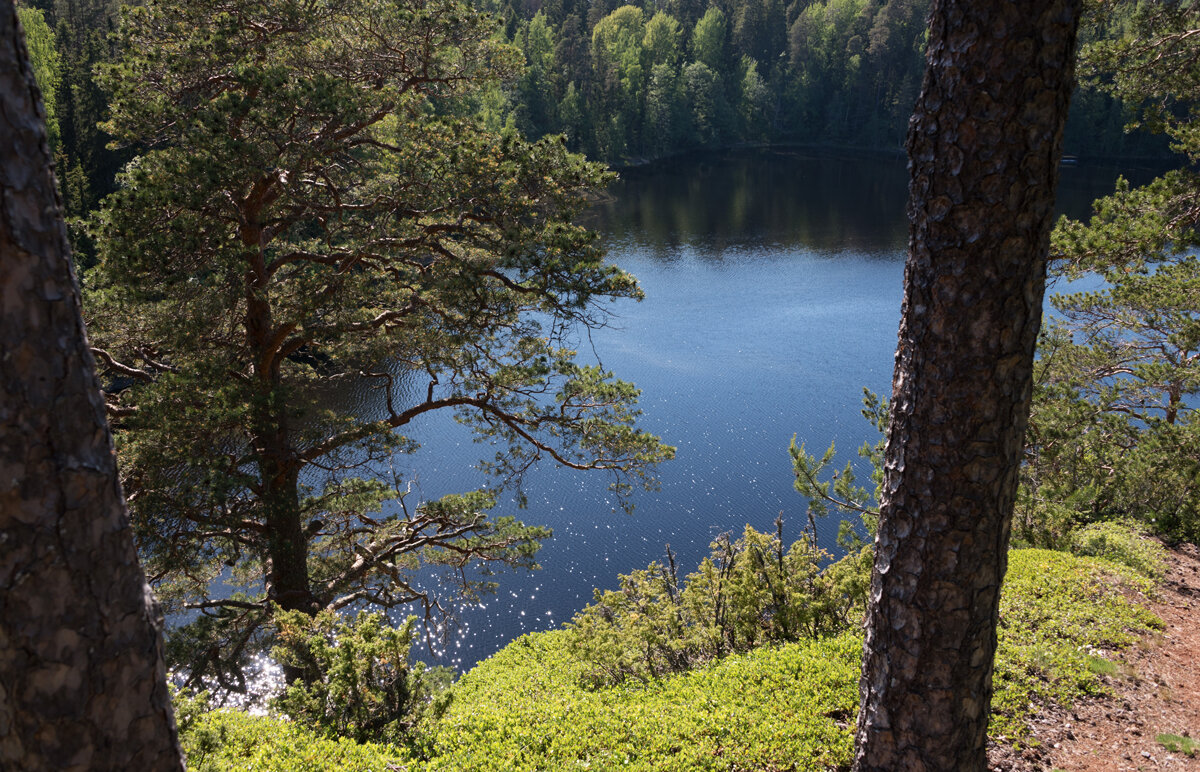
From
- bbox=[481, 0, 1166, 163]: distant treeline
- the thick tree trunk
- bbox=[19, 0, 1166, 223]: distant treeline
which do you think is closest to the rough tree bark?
the thick tree trunk

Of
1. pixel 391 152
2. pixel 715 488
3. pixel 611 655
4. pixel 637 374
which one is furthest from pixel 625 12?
pixel 611 655

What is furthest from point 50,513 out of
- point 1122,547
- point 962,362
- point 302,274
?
point 1122,547

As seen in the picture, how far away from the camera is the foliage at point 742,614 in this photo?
19.4ft

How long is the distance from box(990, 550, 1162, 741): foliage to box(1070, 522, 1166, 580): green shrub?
26 centimetres

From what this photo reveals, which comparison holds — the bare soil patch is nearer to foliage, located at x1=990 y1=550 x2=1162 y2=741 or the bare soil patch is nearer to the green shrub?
foliage, located at x1=990 y1=550 x2=1162 y2=741

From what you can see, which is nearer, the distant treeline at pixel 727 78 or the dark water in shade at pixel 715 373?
the dark water in shade at pixel 715 373

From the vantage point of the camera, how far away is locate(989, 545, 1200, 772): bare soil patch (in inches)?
153

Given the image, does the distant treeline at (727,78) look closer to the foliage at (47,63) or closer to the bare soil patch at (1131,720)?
the foliage at (47,63)

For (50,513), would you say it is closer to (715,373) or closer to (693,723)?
(693,723)

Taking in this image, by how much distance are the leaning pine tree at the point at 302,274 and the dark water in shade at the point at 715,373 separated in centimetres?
251

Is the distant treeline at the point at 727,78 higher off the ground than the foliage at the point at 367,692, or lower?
higher

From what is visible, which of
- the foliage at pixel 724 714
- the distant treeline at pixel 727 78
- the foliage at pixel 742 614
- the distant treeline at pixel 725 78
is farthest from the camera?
the distant treeline at pixel 727 78

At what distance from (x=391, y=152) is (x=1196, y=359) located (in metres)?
9.34

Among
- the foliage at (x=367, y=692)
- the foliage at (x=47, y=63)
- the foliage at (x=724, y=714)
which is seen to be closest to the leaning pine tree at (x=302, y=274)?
the foliage at (x=367, y=692)
